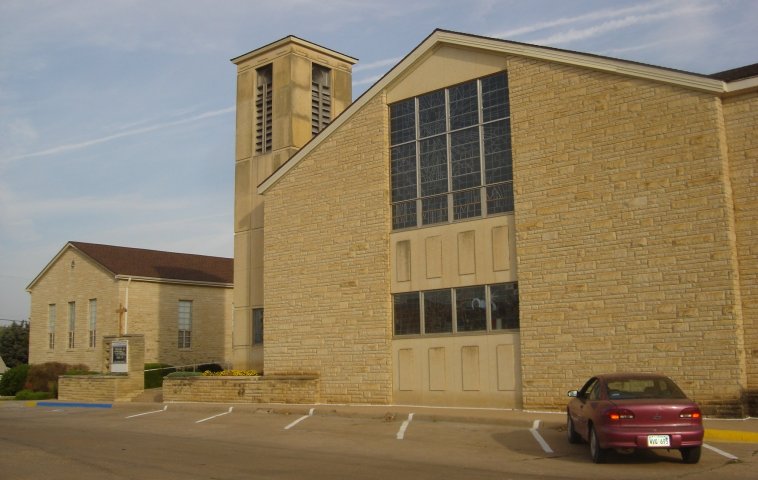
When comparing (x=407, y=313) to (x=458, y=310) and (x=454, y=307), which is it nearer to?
(x=454, y=307)

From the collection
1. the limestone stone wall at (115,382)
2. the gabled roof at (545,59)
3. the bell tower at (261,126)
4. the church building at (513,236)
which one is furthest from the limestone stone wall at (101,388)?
the gabled roof at (545,59)

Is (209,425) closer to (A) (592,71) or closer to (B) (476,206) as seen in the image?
(B) (476,206)

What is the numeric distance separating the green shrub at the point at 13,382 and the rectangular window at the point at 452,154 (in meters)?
23.9

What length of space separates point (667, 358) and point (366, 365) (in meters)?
8.65

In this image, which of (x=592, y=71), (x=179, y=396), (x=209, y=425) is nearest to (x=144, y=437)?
(x=209, y=425)

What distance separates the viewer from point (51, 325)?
42.0 meters

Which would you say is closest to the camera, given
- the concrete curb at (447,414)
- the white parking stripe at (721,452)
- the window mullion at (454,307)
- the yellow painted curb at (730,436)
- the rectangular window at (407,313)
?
the white parking stripe at (721,452)

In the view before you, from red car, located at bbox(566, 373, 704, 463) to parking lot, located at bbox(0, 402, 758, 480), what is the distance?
331 mm

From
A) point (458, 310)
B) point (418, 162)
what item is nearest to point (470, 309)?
point (458, 310)

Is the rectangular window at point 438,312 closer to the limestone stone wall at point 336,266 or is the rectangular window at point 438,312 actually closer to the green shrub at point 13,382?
the limestone stone wall at point 336,266

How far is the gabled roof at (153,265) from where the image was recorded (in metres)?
39.2

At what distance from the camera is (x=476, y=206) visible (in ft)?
69.8

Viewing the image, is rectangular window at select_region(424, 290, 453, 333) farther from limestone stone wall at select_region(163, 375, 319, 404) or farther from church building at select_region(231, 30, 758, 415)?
limestone stone wall at select_region(163, 375, 319, 404)

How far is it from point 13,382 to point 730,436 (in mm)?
33512
